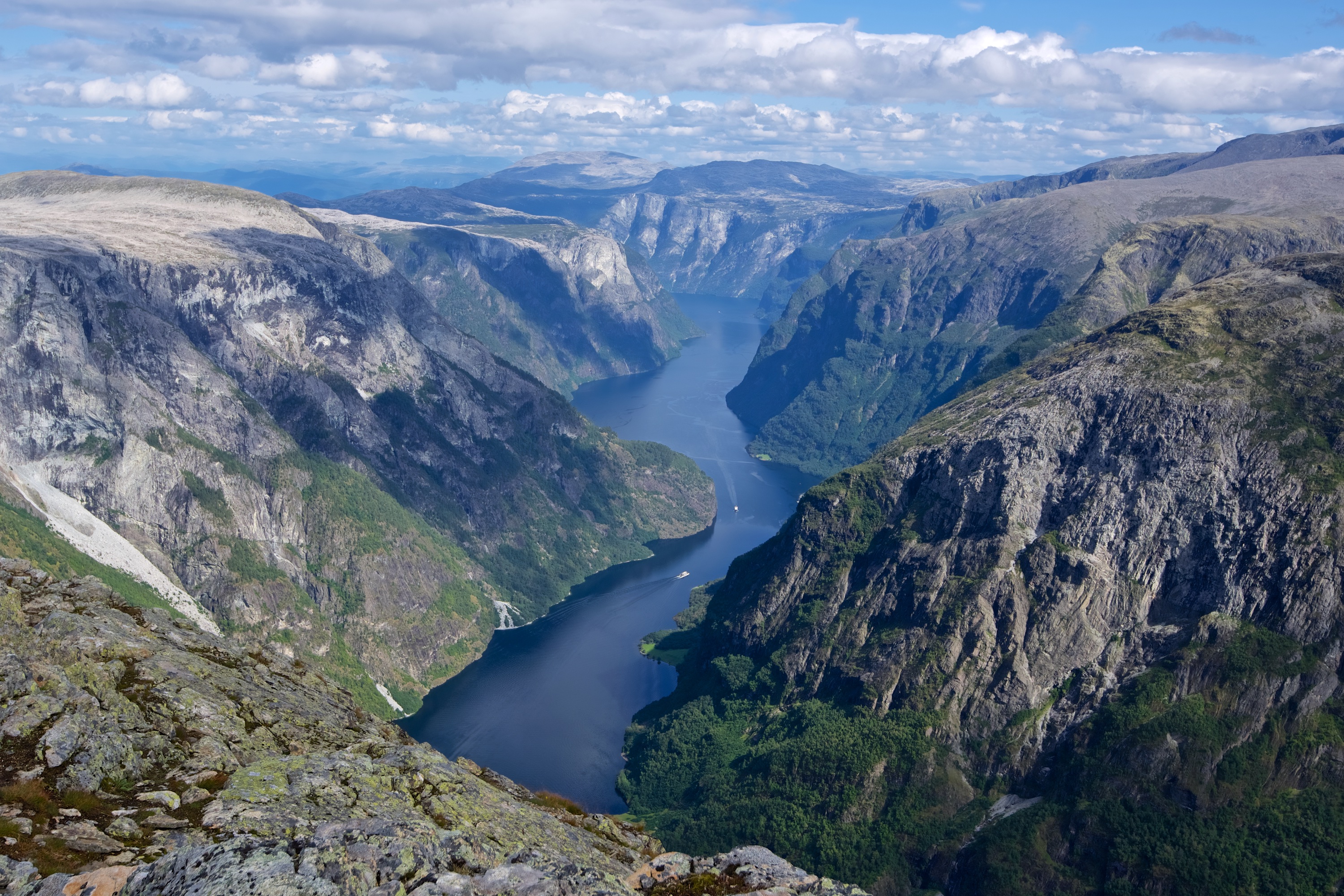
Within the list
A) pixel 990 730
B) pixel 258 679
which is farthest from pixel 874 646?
pixel 258 679

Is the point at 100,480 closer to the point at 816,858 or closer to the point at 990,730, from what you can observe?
the point at 816,858

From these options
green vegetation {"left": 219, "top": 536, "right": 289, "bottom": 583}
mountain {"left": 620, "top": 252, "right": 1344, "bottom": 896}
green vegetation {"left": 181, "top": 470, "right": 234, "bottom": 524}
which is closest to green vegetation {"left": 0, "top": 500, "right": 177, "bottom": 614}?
green vegetation {"left": 219, "top": 536, "right": 289, "bottom": 583}

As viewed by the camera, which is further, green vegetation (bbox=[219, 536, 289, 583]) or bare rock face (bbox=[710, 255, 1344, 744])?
green vegetation (bbox=[219, 536, 289, 583])

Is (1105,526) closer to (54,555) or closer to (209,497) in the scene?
(54,555)

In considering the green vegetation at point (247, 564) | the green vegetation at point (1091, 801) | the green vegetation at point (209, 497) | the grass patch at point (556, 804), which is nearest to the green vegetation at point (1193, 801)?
the green vegetation at point (1091, 801)

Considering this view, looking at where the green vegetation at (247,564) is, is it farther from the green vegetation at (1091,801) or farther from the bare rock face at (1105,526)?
the bare rock face at (1105,526)

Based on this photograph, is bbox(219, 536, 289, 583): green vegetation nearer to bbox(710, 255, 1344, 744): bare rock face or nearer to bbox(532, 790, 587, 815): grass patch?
bbox(710, 255, 1344, 744): bare rock face
